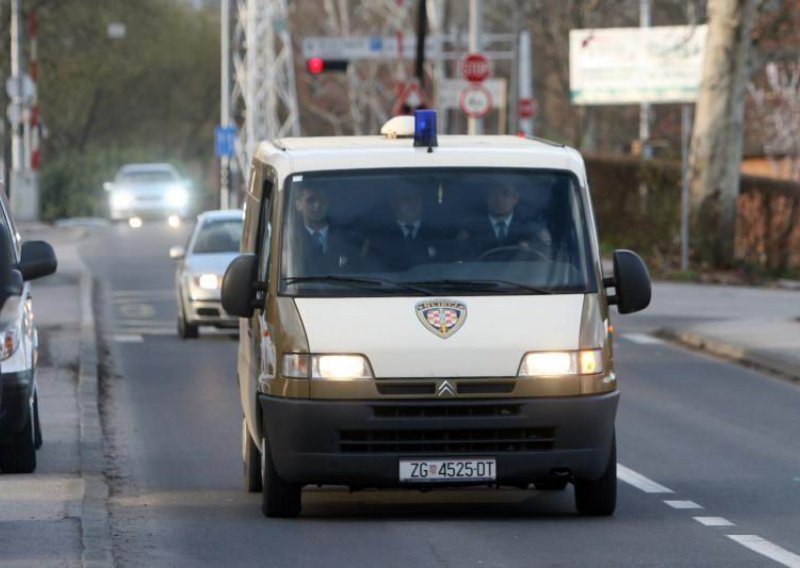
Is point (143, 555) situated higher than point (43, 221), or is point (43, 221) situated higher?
point (143, 555)

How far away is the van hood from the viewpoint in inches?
430

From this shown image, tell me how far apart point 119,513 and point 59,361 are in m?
9.57

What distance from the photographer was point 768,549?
34.3ft

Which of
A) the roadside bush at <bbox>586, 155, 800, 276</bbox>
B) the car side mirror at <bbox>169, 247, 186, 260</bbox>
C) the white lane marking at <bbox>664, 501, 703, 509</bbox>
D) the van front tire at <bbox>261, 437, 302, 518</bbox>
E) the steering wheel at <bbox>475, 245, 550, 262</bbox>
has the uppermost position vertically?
the steering wheel at <bbox>475, 245, 550, 262</bbox>

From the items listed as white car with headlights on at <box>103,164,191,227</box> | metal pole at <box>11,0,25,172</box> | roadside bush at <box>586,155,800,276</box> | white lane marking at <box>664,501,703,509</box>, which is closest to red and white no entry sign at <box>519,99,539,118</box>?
white car with headlights on at <box>103,164,191,227</box>

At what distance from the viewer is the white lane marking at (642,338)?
80.5ft

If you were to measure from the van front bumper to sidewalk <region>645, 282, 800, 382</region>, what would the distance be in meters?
9.61

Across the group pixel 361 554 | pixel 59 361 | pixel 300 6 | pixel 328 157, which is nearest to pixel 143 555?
pixel 361 554

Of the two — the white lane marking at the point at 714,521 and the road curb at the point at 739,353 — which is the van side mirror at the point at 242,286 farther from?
the road curb at the point at 739,353

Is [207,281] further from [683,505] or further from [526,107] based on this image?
[526,107]

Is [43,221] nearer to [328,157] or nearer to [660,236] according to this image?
[660,236]

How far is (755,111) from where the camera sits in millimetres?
67750

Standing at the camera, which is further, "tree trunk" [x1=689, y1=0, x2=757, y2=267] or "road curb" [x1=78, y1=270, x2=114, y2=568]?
"tree trunk" [x1=689, y1=0, x2=757, y2=267]

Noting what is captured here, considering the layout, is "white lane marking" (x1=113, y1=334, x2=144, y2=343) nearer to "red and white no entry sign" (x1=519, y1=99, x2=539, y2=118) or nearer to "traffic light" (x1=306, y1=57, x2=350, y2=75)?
"traffic light" (x1=306, y1=57, x2=350, y2=75)
